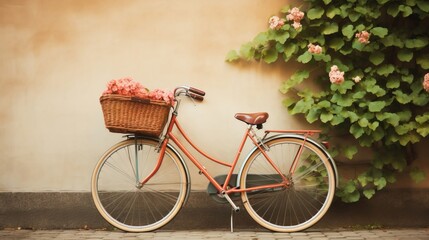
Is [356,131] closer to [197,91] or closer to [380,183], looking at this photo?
[380,183]

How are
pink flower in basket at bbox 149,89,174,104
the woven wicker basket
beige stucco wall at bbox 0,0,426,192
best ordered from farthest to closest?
beige stucco wall at bbox 0,0,426,192 < pink flower in basket at bbox 149,89,174,104 < the woven wicker basket

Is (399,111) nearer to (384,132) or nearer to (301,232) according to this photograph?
(384,132)

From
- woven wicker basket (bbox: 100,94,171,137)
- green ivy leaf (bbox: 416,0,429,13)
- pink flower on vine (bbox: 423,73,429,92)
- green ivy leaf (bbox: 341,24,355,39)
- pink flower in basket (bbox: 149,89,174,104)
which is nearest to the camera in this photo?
woven wicker basket (bbox: 100,94,171,137)

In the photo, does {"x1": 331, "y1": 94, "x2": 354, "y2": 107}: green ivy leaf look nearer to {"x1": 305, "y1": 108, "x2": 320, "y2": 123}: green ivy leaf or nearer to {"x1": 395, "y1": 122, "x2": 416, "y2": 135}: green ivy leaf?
{"x1": 305, "y1": 108, "x2": 320, "y2": 123}: green ivy leaf

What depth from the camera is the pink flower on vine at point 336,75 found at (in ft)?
20.6

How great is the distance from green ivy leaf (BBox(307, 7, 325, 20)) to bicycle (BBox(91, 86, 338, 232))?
1250mm

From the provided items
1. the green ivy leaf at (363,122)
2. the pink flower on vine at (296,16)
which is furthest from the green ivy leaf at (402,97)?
the pink flower on vine at (296,16)

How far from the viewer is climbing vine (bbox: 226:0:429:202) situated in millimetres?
6398

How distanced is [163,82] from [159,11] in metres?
0.83

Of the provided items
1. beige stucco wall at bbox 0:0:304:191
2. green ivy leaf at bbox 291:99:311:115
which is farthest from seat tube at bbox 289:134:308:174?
beige stucco wall at bbox 0:0:304:191

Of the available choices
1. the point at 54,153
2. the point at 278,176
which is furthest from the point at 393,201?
the point at 54,153

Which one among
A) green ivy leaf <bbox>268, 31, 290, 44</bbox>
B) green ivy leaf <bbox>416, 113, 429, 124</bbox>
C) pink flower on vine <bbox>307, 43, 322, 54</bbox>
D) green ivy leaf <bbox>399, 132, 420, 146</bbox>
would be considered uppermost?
green ivy leaf <bbox>268, 31, 290, 44</bbox>

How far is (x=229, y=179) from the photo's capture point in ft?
21.1

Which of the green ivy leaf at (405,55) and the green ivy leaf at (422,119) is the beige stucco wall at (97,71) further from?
the green ivy leaf at (422,119)
